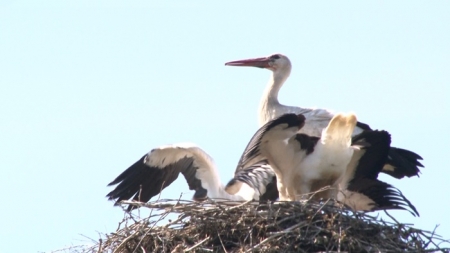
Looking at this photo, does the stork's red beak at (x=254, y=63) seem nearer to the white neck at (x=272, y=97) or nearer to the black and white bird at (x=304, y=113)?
the black and white bird at (x=304, y=113)

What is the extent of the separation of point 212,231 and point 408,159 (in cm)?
401

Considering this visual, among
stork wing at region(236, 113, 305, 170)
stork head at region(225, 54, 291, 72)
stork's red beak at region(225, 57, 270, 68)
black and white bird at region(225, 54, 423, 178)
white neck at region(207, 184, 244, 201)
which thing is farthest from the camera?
stork's red beak at region(225, 57, 270, 68)

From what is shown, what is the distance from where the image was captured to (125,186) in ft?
49.1

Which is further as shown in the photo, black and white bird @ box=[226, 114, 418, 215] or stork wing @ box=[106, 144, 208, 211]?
stork wing @ box=[106, 144, 208, 211]

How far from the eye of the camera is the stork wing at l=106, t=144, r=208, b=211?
14883 millimetres

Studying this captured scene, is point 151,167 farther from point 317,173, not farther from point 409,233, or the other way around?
point 409,233

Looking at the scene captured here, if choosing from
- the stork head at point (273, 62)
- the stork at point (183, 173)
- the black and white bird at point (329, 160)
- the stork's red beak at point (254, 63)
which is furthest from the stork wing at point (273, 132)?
the stork's red beak at point (254, 63)

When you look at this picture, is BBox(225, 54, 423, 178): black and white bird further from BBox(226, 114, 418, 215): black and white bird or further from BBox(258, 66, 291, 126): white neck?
A: BBox(226, 114, 418, 215): black and white bird

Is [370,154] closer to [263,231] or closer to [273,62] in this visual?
[263,231]

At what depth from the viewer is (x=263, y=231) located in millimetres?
11461

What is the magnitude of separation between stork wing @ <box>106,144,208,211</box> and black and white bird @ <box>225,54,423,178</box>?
1.16m

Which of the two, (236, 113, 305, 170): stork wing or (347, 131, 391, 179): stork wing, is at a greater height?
(236, 113, 305, 170): stork wing

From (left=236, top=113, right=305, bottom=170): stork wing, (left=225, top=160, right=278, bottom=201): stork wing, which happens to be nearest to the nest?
(left=236, top=113, right=305, bottom=170): stork wing

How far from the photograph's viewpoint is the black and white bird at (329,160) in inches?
512
